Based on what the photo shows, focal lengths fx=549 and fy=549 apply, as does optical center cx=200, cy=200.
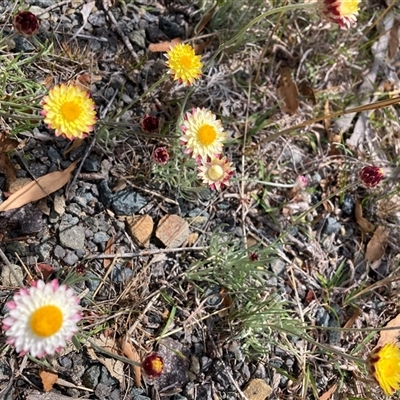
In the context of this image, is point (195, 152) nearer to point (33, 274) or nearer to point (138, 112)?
point (138, 112)

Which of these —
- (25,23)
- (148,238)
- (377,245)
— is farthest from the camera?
(377,245)

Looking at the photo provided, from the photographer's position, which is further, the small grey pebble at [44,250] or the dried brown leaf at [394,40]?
the dried brown leaf at [394,40]

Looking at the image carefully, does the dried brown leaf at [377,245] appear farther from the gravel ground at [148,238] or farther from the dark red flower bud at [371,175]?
the dark red flower bud at [371,175]

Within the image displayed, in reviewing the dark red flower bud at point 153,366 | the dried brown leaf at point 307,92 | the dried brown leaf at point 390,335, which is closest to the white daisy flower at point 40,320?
the dark red flower bud at point 153,366

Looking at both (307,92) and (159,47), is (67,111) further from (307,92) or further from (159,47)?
(307,92)

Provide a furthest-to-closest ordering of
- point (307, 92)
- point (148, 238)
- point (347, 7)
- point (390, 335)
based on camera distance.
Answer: point (307, 92) < point (390, 335) < point (148, 238) < point (347, 7)

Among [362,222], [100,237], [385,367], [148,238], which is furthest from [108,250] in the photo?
[362,222]
